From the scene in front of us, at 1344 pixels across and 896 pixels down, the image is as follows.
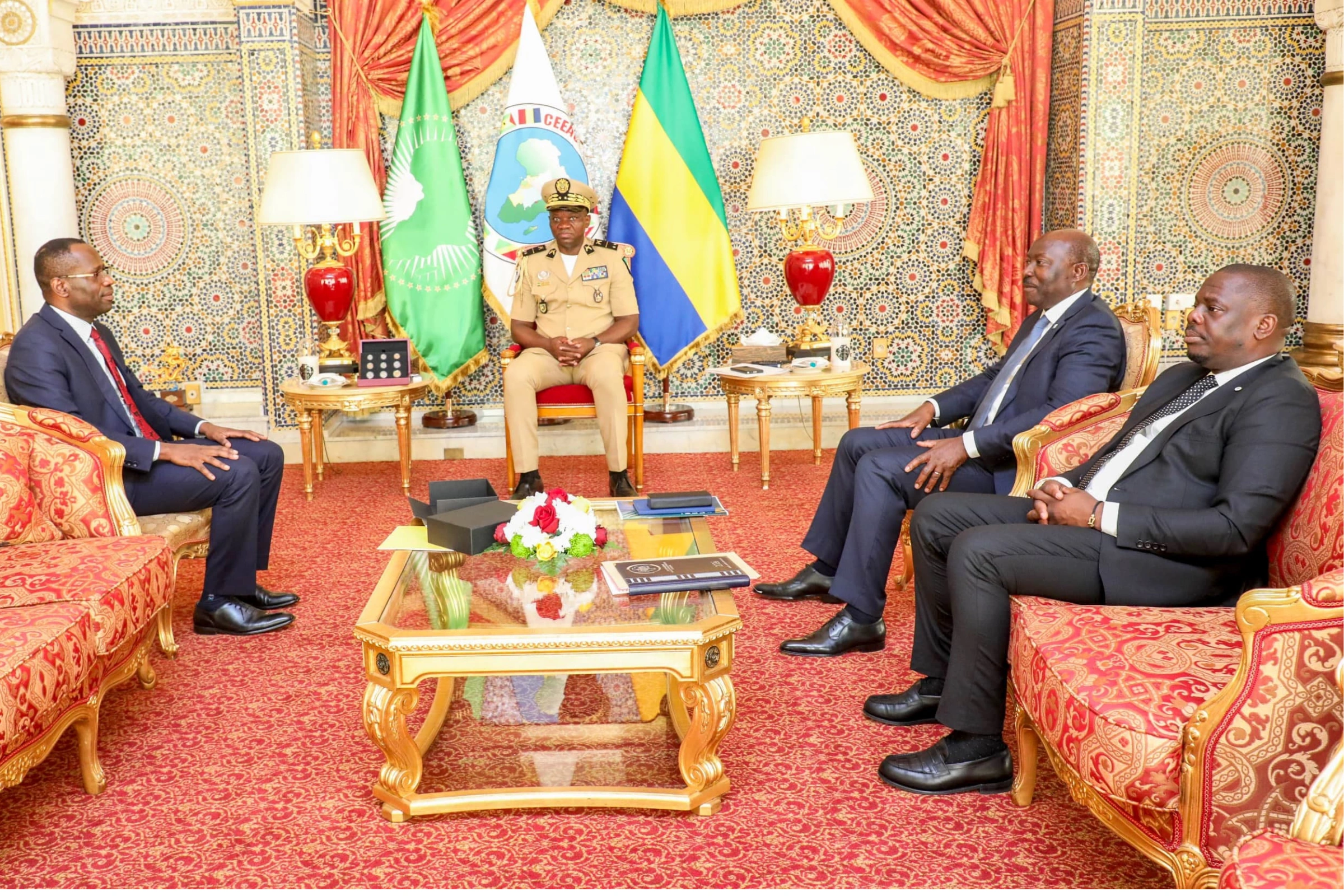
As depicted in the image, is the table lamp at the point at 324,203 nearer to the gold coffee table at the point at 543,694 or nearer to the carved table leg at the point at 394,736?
the gold coffee table at the point at 543,694

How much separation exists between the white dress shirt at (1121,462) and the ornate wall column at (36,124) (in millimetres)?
5760

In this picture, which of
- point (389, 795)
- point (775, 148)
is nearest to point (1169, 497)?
point (389, 795)

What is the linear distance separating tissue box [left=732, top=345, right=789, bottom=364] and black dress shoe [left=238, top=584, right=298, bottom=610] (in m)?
2.93

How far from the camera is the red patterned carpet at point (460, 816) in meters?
2.46

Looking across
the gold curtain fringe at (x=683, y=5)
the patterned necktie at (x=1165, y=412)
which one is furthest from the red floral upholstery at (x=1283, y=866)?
the gold curtain fringe at (x=683, y=5)

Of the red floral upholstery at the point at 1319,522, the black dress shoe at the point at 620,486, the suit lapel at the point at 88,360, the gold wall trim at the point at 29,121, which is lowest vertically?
the black dress shoe at the point at 620,486

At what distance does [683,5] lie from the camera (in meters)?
6.71

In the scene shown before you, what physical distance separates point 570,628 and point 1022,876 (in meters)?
1.10

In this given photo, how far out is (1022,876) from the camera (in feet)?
7.93

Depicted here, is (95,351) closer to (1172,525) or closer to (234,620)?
(234,620)

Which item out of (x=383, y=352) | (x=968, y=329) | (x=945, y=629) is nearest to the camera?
(x=945, y=629)

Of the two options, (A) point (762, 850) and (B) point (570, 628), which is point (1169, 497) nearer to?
(A) point (762, 850)

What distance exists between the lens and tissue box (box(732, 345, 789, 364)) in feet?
20.9

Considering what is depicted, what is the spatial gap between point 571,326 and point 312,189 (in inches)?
57.0
